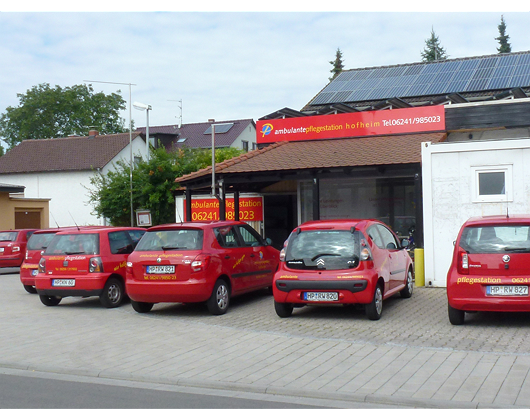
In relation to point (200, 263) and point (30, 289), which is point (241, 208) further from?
Answer: point (200, 263)

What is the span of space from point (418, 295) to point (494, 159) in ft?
→ 10.4

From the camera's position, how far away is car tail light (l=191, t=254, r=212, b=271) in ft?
36.5

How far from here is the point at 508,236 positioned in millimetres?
9445

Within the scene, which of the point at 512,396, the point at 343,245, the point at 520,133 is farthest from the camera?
the point at 520,133

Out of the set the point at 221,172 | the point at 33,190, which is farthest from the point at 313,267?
the point at 33,190

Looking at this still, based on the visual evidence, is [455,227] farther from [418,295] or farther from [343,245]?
[343,245]

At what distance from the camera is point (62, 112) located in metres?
69.2

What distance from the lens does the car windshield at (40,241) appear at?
15809mm

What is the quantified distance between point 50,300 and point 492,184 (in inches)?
368

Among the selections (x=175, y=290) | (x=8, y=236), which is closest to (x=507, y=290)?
(x=175, y=290)

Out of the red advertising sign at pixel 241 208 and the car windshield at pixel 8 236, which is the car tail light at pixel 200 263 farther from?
the car windshield at pixel 8 236

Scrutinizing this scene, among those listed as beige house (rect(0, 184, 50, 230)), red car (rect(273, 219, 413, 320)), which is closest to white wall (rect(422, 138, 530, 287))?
red car (rect(273, 219, 413, 320))

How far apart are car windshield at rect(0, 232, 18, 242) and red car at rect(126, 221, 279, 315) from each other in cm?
1229

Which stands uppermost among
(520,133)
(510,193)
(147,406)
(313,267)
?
(520,133)
